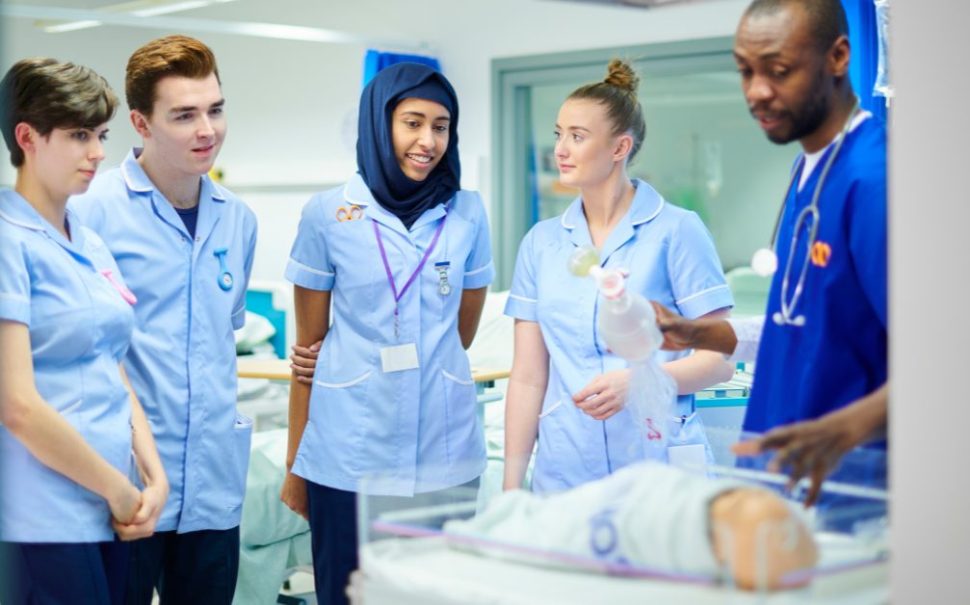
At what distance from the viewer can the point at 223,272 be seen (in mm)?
2260

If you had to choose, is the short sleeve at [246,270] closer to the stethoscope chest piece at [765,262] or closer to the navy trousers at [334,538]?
the navy trousers at [334,538]

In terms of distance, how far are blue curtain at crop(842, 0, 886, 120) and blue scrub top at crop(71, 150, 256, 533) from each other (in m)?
1.60

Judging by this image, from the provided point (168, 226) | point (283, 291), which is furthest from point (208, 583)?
point (283, 291)

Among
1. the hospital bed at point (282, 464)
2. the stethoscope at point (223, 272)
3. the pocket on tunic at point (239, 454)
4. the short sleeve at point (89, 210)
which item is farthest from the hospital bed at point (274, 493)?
the short sleeve at point (89, 210)

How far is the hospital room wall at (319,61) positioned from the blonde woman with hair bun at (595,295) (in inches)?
99.4

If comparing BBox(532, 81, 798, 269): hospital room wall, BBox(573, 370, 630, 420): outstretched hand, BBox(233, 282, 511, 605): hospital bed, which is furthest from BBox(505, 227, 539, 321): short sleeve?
BBox(532, 81, 798, 269): hospital room wall

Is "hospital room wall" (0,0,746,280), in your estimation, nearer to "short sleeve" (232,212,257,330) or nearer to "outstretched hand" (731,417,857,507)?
"short sleeve" (232,212,257,330)

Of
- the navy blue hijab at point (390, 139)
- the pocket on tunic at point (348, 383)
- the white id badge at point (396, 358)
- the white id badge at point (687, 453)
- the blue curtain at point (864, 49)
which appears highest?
the blue curtain at point (864, 49)

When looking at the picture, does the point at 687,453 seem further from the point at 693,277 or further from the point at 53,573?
the point at 53,573

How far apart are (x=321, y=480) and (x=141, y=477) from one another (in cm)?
42

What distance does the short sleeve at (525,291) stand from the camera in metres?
2.30

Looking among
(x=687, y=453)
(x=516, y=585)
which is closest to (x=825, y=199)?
(x=516, y=585)

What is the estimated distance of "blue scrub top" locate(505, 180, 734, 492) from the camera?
219 centimetres

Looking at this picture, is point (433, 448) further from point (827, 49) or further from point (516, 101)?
point (516, 101)
